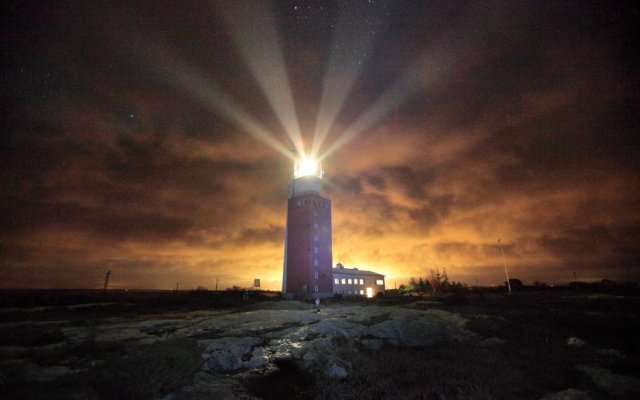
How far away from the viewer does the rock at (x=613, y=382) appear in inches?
443

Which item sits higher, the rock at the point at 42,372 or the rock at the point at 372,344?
the rock at the point at 42,372

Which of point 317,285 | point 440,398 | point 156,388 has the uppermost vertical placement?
point 317,285

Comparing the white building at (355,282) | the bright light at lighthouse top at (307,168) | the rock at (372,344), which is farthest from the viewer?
the white building at (355,282)

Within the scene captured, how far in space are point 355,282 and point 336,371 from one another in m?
64.8

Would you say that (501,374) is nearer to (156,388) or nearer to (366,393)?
(366,393)

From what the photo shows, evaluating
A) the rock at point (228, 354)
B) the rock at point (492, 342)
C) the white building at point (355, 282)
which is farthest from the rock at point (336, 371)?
the white building at point (355, 282)

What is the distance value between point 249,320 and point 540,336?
22310 mm

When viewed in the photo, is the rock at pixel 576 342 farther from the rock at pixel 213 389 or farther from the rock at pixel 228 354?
the rock at pixel 213 389

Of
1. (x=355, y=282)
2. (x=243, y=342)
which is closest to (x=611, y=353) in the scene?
(x=243, y=342)

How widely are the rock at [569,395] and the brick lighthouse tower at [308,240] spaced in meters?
44.8

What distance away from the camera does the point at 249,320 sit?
2209 cm

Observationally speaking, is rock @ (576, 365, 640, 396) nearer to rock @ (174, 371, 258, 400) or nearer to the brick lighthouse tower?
rock @ (174, 371, 258, 400)

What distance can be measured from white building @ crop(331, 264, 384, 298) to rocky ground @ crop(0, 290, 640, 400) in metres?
49.6

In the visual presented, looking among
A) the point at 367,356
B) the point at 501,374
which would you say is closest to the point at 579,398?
the point at 501,374
